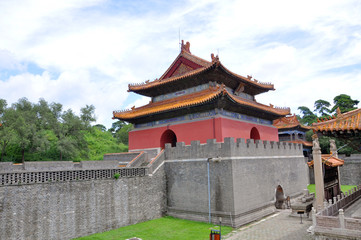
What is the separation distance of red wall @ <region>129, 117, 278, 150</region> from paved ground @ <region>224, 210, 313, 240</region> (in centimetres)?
483

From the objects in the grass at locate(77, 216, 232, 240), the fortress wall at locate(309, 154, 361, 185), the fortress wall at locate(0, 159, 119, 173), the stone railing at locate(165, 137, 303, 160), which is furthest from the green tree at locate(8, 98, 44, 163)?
the fortress wall at locate(309, 154, 361, 185)

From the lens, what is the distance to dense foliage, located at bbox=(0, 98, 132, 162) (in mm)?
23188

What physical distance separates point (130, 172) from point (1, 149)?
19025 millimetres

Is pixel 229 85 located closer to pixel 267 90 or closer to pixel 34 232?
pixel 267 90

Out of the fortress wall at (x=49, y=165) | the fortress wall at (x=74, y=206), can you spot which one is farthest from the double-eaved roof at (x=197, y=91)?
the fortress wall at (x=74, y=206)

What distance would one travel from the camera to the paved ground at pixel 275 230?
416 inches

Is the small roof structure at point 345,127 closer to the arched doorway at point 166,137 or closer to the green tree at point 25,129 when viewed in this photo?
the arched doorway at point 166,137

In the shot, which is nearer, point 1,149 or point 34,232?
point 34,232

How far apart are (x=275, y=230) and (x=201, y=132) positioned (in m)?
6.51

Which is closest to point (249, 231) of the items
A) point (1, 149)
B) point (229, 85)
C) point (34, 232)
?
point (34, 232)

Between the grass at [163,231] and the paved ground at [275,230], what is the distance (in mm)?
749

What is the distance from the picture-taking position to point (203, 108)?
51.9 feet

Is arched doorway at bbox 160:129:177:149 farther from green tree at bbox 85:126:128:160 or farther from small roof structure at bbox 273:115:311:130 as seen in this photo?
green tree at bbox 85:126:128:160

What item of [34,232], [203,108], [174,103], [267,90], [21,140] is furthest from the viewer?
[21,140]
